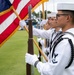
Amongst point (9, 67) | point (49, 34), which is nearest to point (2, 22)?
point (49, 34)

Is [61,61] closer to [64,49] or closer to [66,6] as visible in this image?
[64,49]

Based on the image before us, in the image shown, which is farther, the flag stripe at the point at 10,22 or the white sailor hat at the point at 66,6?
the flag stripe at the point at 10,22

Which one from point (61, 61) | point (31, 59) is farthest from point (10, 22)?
point (61, 61)

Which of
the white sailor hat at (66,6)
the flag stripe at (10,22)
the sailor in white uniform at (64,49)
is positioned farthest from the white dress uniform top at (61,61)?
the flag stripe at (10,22)

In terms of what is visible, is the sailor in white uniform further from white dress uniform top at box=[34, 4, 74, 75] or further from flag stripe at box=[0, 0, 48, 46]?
flag stripe at box=[0, 0, 48, 46]

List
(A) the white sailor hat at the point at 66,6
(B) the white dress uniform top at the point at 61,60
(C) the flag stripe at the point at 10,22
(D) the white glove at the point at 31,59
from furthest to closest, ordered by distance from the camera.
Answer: (C) the flag stripe at the point at 10,22, (D) the white glove at the point at 31,59, (A) the white sailor hat at the point at 66,6, (B) the white dress uniform top at the point at 61,60

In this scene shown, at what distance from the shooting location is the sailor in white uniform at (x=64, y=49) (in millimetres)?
2420

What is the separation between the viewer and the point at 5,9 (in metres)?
4.85

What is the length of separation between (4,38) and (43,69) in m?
2.35

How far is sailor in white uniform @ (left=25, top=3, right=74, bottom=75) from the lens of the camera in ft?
7.94

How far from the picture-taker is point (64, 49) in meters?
2.41

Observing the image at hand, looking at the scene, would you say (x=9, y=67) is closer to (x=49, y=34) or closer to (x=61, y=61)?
(x=49, y=34)

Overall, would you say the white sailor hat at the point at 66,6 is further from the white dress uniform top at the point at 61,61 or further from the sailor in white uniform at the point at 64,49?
the white dress uniform top at the point at 61,61

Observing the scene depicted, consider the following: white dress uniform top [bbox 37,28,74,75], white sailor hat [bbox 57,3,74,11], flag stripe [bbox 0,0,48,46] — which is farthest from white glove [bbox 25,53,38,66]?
flag stripe [bbox 0,0,48,46]
